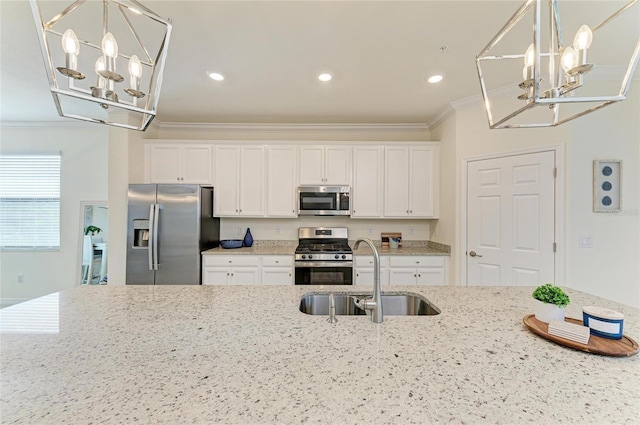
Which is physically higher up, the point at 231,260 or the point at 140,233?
the point at 140,233

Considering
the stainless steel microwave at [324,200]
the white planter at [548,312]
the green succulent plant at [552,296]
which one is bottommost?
the white planter at [548,312]

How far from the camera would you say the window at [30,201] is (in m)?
4.02

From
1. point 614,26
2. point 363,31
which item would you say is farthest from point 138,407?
point 614,26

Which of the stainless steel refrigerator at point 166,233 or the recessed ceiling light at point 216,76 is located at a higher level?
the recessed ceiling light at point 216,76

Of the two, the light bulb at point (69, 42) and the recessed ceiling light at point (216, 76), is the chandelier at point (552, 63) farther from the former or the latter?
the recessed ceiling light at point (216, 76)

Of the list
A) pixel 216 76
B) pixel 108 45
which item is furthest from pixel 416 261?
pixel 108 45

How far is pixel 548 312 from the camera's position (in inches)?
42.9

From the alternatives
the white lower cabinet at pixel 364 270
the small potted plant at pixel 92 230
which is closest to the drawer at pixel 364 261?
the white lower cabinet at pixel 364 270

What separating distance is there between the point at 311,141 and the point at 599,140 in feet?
9.86

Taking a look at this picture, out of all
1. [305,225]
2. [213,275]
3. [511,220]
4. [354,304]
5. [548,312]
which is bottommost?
[213,275]

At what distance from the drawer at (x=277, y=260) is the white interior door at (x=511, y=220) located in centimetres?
212

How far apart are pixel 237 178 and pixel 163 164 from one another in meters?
1.01

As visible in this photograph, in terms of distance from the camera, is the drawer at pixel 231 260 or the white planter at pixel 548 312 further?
the drawer at pixel 231 260

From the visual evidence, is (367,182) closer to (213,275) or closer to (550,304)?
(213,275)
